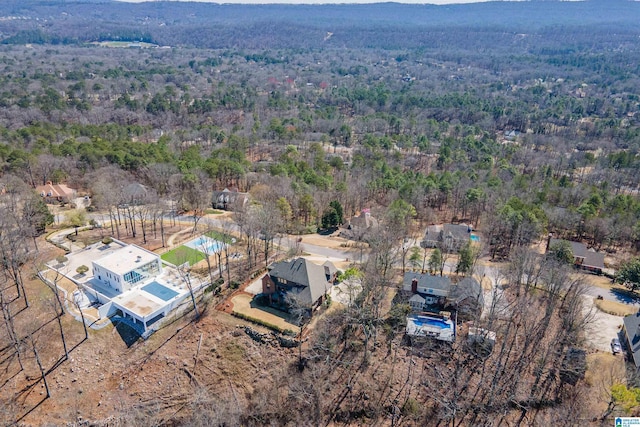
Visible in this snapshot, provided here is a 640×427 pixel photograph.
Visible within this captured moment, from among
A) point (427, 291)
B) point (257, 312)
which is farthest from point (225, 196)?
point (427, 291)

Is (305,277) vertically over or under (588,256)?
over

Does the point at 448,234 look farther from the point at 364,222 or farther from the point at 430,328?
the point at 430,328

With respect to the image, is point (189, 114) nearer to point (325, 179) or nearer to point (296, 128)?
point (296, 128)

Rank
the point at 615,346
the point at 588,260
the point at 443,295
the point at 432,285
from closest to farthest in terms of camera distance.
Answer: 1. the point at 615,346
2. the point at 443,295
3. the point at 432,285
4. the point at 588,260

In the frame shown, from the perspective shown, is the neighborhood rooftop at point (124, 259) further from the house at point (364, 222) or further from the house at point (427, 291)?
the house at point (364, 222)

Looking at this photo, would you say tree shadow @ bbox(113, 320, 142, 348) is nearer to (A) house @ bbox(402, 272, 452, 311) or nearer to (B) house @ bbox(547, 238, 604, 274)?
(A) house @ bbox(402, 272, 452, 311)

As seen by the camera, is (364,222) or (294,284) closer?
(294,284)

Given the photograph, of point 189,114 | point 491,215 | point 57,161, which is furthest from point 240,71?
point 491,215

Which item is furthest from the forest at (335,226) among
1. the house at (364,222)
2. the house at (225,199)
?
the house at (225,199)
